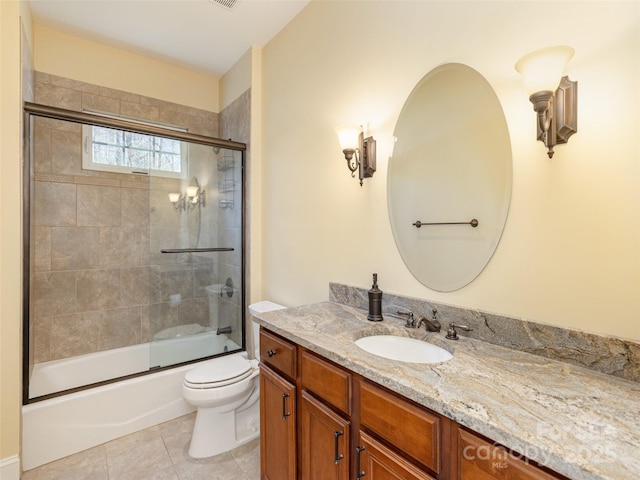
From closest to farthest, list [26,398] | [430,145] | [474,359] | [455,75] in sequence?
[474,359], [455,75], [430,145], [26,398]

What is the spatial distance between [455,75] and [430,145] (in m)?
0.29

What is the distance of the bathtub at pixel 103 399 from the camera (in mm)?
1891

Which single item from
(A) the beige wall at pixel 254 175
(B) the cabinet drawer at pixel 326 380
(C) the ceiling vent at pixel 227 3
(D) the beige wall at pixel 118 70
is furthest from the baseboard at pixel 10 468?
(C) the ceiling vent at pixel 227 3

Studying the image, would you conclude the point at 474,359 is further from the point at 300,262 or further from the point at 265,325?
the point at 300,262

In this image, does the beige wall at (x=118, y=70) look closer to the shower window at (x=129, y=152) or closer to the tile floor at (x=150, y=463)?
the shower window at (x=129, y=152)

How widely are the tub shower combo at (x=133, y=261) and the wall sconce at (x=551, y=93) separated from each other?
2252mm

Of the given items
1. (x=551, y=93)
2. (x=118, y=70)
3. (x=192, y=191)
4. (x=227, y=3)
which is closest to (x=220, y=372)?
(x=192, y=191)

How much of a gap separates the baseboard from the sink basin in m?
2.06

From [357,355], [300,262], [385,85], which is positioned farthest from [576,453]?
[300,262]

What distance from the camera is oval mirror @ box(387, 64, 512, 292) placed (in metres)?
1.19

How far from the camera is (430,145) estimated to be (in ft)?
4.61

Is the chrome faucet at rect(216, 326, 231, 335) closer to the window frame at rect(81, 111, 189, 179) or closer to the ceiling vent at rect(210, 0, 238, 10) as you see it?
the window frame at rect(81, 111, 189, 179)

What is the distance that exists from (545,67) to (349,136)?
0.85 m

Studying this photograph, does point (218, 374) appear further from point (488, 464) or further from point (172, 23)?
point (172, 23)
